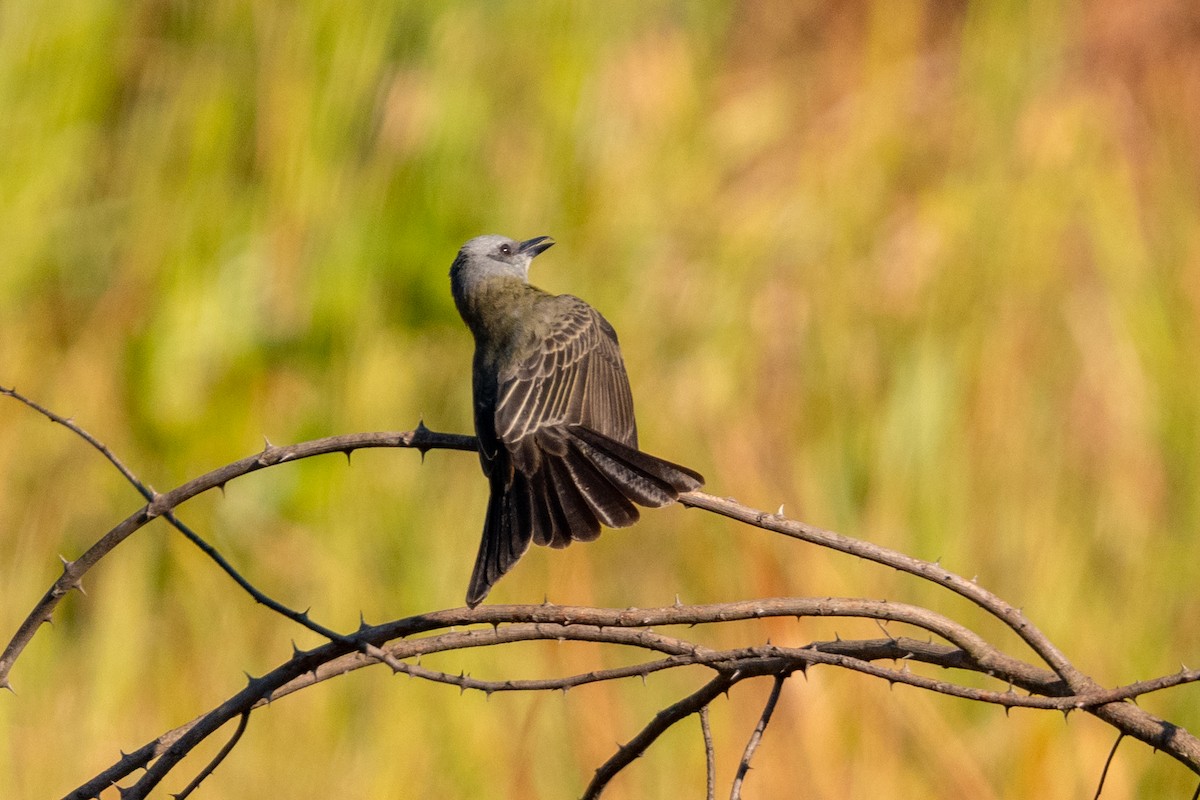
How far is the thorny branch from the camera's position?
2.01m

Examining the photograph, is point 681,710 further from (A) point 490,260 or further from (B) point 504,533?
(A) point 490,260

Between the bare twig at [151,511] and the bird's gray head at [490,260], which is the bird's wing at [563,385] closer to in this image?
the bird's gray head at [490,260]

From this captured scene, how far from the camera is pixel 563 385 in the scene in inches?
155

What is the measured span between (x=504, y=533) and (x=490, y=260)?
1.51 meters

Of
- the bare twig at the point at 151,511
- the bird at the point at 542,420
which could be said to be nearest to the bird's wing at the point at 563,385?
the bird at the point at 542,420

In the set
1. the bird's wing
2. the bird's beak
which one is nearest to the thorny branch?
the bird's wing

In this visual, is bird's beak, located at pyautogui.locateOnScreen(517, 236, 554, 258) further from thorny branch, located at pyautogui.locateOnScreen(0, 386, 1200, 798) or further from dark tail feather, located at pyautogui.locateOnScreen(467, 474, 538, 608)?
thorny branch, located at pyautogui.locateOnScreen(0, 386, 1200, 798)

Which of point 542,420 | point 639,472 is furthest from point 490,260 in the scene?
point 639,472

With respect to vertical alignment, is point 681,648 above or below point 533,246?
below

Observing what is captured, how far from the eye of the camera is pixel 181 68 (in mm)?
5922

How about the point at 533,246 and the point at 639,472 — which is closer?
the point at 639,472

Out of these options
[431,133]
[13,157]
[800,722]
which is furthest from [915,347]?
[13,157]

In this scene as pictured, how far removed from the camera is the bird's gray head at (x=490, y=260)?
14.9 ft

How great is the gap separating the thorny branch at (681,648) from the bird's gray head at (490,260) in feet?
7.29
